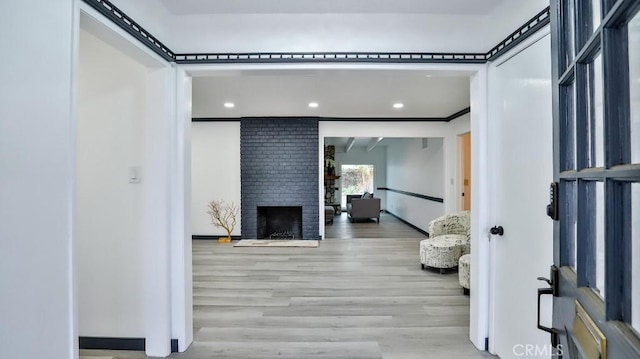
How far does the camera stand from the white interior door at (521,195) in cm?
163

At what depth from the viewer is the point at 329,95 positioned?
4.34 m

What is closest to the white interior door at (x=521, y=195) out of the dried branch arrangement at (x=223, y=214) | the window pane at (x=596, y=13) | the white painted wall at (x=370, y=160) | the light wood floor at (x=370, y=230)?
the window pane at (x=596, y=13)

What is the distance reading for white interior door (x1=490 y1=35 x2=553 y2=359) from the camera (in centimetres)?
163

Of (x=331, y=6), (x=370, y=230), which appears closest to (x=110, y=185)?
(x=331, y=6)

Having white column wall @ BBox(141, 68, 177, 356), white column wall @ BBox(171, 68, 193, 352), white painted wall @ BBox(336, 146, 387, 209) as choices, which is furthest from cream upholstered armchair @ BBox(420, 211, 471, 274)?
white painted wall @ BBox(336, 146, 387, 209)

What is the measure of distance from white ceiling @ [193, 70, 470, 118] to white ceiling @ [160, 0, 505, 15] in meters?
0.89

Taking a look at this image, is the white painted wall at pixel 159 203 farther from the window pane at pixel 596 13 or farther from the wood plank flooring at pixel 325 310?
the window pane at pixel 596 13

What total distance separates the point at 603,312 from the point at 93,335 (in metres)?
2.88

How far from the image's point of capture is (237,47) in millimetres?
2146

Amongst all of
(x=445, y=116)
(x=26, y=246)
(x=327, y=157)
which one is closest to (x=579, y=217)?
(x=26, y=246)

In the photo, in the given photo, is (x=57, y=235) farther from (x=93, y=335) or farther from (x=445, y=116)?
(x=445, y=116)

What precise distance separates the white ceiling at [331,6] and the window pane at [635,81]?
1718 mm

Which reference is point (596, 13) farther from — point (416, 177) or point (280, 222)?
point (416, 177)

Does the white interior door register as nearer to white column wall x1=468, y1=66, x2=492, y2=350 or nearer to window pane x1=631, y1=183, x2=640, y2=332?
white column wall x1=468, y1=66, x2=492, y2=350
